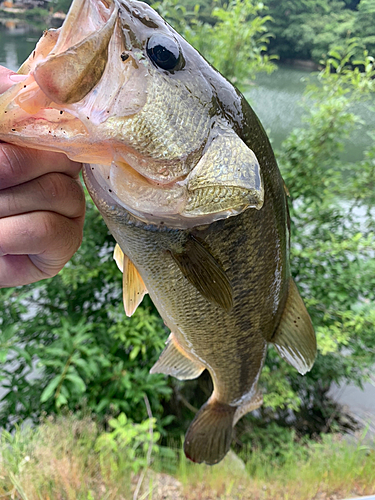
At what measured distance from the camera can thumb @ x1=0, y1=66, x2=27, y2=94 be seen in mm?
452

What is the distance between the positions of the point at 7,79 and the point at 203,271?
0.43 metres

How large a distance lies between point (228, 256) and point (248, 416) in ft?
7.27

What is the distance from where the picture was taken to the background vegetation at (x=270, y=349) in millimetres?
1668

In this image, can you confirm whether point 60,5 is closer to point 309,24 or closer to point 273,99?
point 273,99

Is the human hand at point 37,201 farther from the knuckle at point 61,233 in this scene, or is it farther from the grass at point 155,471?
the grass at point 155,471

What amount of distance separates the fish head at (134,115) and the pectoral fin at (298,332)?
42 centimetres

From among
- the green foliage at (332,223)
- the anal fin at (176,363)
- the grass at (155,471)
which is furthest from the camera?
the green foliage at (332,223)

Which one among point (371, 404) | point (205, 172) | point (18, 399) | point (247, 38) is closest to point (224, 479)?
point (18, 399)

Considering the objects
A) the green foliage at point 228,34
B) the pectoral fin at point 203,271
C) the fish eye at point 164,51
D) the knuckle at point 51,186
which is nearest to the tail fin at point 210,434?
the pectoral fin at point 203,271

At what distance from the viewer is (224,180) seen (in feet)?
1.61

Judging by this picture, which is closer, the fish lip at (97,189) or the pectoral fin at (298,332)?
the fish lip at (97,189)

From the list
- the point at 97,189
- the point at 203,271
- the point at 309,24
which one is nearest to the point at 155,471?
the point at 203,271

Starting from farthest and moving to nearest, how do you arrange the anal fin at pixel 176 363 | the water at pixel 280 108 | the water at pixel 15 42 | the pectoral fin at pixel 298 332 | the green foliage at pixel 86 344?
the water at pixel 15 42, the water at pixel 280 108, the green foliage at pixel 86 344, the anal fin at pixel 176 363, the pectoral fin at pixel 298 332

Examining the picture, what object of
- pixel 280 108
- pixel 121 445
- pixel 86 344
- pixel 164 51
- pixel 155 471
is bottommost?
pixel 155 471
